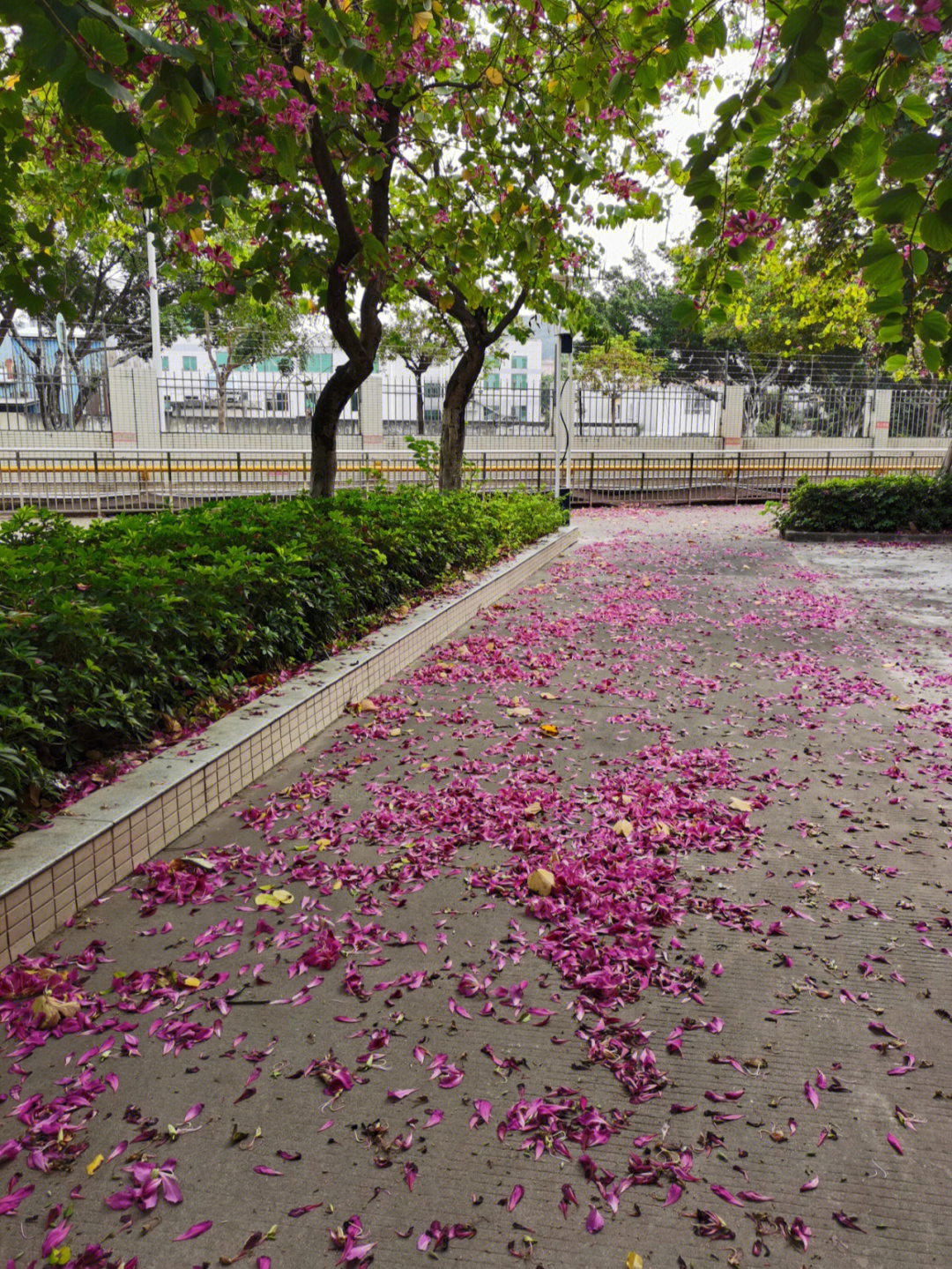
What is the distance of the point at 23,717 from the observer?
116 inches

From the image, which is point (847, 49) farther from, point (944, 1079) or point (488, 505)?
point (488, 505)

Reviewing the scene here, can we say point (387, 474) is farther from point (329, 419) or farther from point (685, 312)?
point (685, 312)

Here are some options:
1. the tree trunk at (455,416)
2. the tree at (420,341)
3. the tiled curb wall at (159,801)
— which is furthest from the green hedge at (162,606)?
the tree at (420,341)

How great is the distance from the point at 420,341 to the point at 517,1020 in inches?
1196

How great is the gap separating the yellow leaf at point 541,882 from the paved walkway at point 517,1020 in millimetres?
18

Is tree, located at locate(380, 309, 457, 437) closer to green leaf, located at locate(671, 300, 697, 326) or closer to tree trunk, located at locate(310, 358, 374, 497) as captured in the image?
tree trunk, located at locate(310, 358, 374, 497)

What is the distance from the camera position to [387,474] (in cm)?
2214

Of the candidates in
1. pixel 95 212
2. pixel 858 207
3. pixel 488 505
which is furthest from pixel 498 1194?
pixel 488 505

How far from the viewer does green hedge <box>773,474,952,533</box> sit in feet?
49.8

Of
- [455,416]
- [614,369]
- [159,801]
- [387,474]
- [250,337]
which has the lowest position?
[159,801]

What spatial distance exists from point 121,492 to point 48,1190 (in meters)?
18.1

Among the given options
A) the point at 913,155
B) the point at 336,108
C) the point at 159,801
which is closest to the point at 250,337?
the point at 336,108

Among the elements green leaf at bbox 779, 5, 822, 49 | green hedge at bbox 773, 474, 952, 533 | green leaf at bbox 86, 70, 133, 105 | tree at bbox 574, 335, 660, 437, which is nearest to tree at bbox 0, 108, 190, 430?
Answer: green leaf at bbox 86, 70, 133, 105

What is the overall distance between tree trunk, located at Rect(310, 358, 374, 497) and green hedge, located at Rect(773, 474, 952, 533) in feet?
31.4
